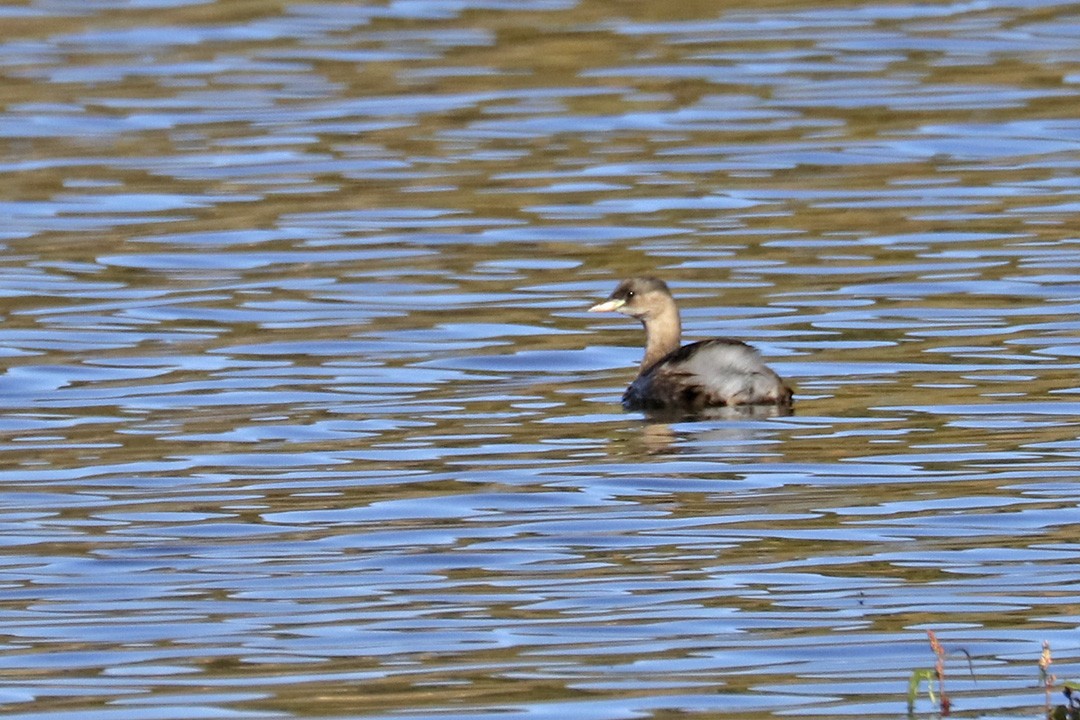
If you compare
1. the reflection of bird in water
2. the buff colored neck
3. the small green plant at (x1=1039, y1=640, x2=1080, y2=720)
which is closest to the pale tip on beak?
the buff colored neck

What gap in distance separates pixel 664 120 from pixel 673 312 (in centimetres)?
678

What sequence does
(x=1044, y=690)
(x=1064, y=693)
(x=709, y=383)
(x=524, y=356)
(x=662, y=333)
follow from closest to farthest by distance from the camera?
(x=1064, y=693)
(x=1044, y=690)
(x=709, y=383)
(x=662, y=333)
(x=524, y=356)

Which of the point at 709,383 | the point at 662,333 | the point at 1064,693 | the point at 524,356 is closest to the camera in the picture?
the point at 1064,693

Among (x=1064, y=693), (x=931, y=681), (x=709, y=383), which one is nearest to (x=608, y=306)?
(x=709, y=383)

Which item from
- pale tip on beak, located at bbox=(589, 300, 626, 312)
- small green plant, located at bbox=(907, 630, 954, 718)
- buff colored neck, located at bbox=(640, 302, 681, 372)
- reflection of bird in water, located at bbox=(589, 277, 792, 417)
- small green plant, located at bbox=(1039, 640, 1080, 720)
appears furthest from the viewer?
pale tip on beak, located at bbox=(589, 300, 626, 312)

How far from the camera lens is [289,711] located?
687 cm

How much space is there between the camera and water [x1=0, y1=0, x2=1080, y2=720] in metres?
7.45

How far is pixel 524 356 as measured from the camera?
12.7 metres

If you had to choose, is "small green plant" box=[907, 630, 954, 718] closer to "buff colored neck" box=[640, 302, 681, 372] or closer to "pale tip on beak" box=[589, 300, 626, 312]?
"buff colored neck" box=[640, 302, 681, 372]

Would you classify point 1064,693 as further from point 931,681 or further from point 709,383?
point 709,383

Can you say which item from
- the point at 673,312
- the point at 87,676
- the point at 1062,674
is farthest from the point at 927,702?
the point at 673,312

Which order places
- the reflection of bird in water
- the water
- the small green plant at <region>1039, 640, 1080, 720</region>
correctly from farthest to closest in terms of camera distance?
the reflection of bird in water, the water, the small green plant at <region>1039, 640, 1080, 720</region>

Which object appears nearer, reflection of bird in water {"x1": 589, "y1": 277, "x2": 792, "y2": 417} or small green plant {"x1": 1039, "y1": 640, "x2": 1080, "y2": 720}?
small green plant {"x1": 1039, "y1": 640, "x2": 1080, "y2": 720}

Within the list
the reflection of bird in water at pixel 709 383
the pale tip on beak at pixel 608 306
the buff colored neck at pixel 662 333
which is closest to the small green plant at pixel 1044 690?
the reflection of bird in water at pixel 709 383
